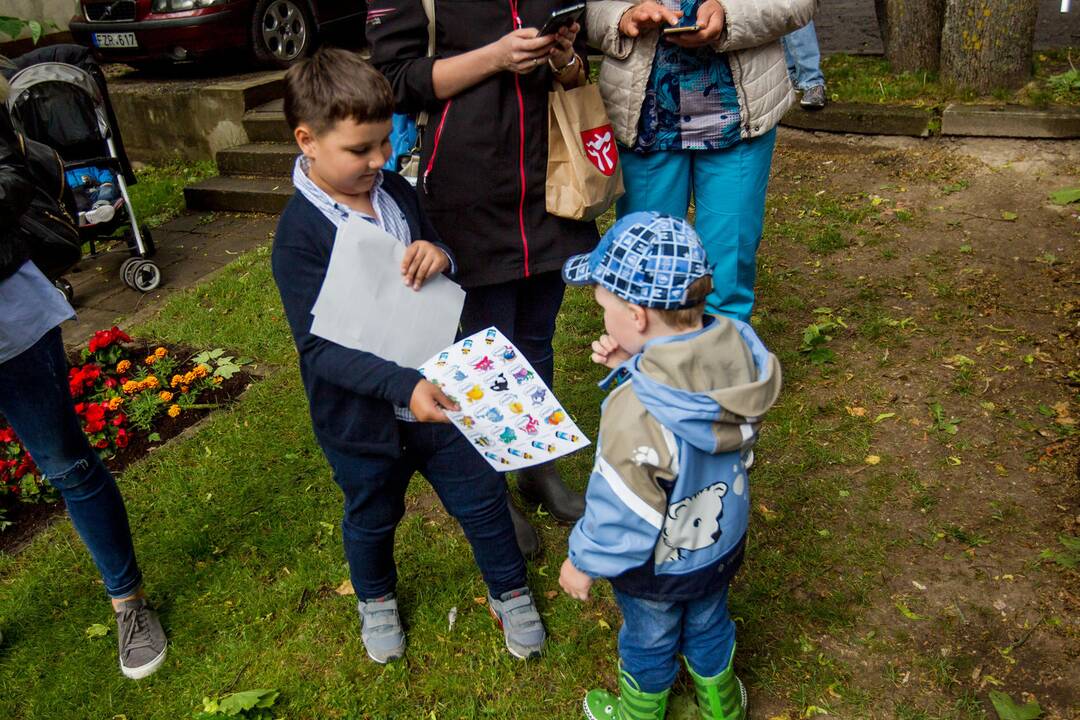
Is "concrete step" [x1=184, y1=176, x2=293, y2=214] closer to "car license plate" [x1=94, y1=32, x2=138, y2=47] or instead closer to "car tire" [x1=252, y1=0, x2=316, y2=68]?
"car tire" [x1=252, y1=0, x2=316, y2=68]

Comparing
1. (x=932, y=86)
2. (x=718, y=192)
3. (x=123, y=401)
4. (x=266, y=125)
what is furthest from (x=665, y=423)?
(x=266, y=125)

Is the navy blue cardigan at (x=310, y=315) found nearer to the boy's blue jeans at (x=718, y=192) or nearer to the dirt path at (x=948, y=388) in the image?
the boy's blue jeans at (x=718, y=192)

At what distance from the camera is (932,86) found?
638 centimetres

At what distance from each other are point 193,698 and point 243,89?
6.52 metres

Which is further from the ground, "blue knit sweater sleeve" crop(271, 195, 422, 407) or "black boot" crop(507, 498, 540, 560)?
"blue knit sweater sleeve" crop(271, 195, 422, 407)

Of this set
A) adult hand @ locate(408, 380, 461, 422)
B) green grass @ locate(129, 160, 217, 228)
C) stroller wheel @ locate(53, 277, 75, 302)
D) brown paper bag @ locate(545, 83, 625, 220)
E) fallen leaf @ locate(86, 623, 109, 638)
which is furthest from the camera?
green grass @ locate(129, 160, 217, 228)

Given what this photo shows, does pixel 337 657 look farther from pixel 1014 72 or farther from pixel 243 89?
pixel 243 89

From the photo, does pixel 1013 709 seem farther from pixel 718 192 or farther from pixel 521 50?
pixel 521 50

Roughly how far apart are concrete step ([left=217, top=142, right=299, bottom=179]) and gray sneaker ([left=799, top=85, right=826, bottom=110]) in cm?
395

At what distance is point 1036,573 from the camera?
2857 millimetres

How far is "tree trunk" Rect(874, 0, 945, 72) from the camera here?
6.50 metres

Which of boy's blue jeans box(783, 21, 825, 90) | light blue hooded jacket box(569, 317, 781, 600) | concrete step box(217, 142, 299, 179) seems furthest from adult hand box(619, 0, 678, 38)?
concrete step box(217, 142, 299, 179)

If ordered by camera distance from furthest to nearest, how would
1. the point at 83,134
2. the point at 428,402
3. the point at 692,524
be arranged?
the point at 83,134
the point at 428,402
the point at 692,524

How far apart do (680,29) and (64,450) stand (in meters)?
2.18
